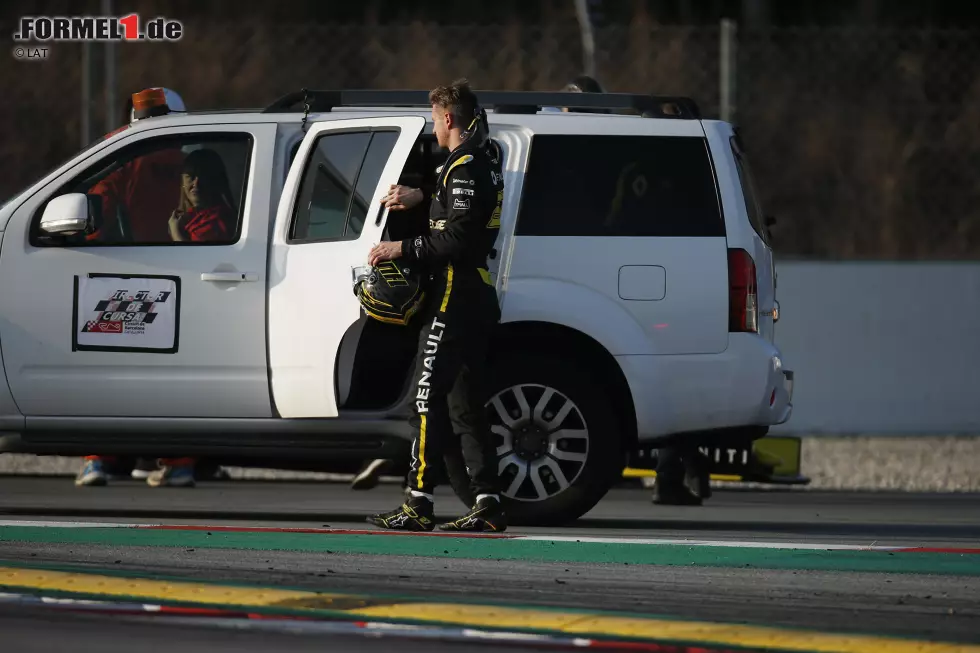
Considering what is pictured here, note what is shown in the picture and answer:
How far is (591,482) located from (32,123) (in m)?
7.13

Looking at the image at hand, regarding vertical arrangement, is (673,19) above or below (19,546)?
above

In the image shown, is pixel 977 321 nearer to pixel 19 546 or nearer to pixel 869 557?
pixel 869 557

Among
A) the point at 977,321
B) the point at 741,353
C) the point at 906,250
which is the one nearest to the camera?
the point at 741,353

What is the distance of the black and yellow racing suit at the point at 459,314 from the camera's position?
752 cm

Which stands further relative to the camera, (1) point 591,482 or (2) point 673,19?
(2) point 673,19

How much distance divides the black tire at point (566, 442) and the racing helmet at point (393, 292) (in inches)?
24.5

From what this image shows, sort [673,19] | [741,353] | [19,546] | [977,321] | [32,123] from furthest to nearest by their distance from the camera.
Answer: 1. [673,19]
2. [32,123]
3. [977,321]
4. [741,353]
5. [19,546]

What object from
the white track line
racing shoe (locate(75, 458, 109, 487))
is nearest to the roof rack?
the white track line

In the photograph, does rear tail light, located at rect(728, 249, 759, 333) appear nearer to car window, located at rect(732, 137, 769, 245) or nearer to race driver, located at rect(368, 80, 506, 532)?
car window, located at rect(732, 137, 769, 245)

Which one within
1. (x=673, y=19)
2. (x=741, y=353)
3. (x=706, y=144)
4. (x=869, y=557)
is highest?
(x=673, y=19)

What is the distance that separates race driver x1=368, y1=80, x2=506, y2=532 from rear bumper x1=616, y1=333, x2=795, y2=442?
73 centimetres

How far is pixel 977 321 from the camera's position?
1184 cm

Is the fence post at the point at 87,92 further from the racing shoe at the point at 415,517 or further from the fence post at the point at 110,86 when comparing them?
the racing shoe at the point at 415,517

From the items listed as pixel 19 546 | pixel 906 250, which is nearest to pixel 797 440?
pixel 19 546
